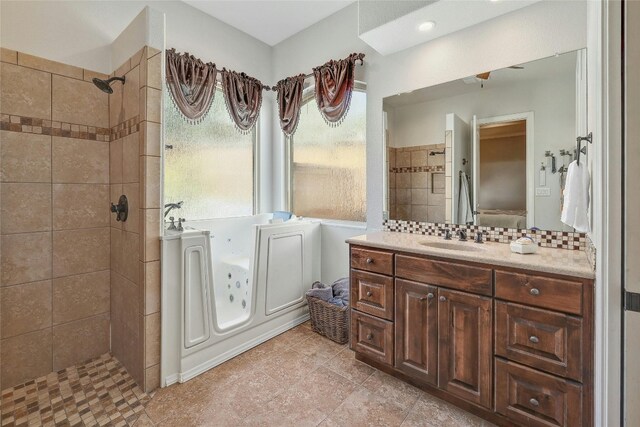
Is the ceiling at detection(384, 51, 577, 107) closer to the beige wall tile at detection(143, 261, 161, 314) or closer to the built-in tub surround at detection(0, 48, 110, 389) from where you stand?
the beige wall tile at detection(143, 261, 161, 314)

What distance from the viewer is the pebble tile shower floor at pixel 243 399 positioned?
152cm

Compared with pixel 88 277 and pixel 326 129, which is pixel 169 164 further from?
pixel 326 129

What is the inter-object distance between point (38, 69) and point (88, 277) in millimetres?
1380

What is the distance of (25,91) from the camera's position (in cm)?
179

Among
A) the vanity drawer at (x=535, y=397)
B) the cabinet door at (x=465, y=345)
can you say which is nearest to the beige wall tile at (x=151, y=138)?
the cabinet door at (x=465, y=345)

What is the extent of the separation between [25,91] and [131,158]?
2.45ft

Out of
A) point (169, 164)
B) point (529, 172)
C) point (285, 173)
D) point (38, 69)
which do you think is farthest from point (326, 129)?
point (38, 69)

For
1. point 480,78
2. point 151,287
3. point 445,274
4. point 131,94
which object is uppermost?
point 480,78

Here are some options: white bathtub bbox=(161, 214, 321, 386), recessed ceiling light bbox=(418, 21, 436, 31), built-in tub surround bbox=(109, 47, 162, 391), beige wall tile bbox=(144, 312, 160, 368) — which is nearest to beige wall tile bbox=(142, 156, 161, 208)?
built-in tub surround bbox=(109, 47, 162, 391)

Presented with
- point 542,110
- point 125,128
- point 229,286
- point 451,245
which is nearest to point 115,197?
point 125,128

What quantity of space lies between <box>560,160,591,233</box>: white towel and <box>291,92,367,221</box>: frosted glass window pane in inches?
57.4

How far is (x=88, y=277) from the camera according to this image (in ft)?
6.77

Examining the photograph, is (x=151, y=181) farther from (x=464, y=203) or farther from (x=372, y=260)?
(x=464, y=203)

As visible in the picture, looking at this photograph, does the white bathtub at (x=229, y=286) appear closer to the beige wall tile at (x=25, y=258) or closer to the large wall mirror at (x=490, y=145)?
the beige wall tile at (x=25, y=258)
